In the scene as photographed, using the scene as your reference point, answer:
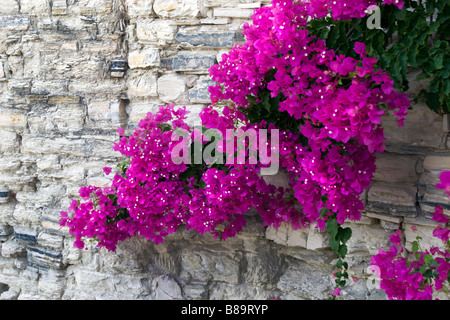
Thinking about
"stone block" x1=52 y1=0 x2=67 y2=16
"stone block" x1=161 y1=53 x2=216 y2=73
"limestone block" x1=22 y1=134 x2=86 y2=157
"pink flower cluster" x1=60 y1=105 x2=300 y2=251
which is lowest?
"pink flower cluster" x1=60 y1=105 x2=300 y2=251

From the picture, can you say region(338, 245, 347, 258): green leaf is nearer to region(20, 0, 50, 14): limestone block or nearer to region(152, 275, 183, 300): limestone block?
region(152, 275, 183, 300): limestone block

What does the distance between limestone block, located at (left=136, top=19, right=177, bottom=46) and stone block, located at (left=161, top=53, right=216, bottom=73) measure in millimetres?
107

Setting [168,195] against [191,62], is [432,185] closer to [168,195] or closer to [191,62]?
[168,195]

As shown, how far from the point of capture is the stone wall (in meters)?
2.24

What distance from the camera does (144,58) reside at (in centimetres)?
240

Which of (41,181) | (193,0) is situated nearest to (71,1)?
(193,0)

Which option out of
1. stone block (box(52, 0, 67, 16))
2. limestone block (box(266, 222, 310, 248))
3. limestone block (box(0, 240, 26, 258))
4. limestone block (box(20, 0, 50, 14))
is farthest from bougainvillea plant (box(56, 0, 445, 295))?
limestone block (box(20, 0, 50, 14))

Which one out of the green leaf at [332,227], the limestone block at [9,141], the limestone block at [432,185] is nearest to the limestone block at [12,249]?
the limestone block at [9,141]

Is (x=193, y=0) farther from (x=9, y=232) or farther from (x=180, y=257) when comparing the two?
A: (x=9, y=232)

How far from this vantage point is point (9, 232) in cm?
285

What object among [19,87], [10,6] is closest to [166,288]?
[19,87]

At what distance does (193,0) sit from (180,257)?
1406 millimetres

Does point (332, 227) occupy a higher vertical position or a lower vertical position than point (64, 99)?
lower

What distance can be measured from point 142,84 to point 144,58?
0.14m
